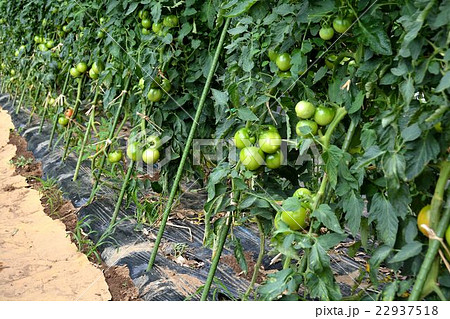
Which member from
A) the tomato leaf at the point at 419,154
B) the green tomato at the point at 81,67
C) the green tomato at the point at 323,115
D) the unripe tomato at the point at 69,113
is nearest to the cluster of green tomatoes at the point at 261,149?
the green tomato at the point at 323,115

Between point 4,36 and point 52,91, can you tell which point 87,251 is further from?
point 4,36

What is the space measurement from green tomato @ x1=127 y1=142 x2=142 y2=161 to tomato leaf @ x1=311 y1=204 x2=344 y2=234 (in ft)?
3.92

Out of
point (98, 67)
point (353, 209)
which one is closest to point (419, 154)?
point (353, 209)

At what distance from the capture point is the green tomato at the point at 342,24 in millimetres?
1182

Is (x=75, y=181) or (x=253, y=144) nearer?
(x=253, y=144)

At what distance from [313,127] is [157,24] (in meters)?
1.13

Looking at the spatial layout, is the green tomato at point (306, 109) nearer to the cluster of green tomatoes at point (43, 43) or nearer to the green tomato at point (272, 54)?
the green tomato at point (272, 54)

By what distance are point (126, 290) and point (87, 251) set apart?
1.54ft

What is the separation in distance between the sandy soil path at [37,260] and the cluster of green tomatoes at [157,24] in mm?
1064

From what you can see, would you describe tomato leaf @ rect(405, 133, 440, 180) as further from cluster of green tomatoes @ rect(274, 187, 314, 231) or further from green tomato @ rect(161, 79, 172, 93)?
green tomato @ rect(161, 79, 172, 93)

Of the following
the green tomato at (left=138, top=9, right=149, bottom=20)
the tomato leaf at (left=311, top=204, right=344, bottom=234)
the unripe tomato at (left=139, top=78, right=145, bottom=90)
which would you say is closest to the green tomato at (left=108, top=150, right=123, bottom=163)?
the unripe tomato at (left=139, top=78, right=145, bottom=90)
